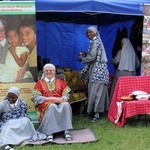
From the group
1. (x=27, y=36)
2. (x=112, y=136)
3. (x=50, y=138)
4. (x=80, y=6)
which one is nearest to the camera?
(x=50, y=138)

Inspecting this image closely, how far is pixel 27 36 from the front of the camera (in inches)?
252

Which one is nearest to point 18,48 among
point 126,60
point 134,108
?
point 134,108

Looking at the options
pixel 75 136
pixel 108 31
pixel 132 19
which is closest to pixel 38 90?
pixel 75 136

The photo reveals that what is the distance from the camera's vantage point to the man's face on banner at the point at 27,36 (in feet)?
20.9

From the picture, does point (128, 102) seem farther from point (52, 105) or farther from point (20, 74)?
point (20, 74)

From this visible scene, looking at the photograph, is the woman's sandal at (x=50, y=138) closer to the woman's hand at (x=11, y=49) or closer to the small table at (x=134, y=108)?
the small table at (x=134, y=108)

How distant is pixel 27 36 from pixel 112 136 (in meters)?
2.15

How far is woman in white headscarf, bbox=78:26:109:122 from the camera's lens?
22.7 feet

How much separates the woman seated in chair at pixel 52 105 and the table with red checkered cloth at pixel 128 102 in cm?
107

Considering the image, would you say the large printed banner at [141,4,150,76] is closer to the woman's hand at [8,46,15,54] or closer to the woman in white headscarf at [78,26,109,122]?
the woman in white headscarf at [78,26,109,122]

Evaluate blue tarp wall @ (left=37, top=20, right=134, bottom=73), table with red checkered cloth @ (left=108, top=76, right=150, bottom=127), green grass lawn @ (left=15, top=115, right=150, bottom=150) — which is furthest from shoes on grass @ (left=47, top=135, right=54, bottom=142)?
blue tarp wall @ (left=37, top=20, right=134, bottom=73)

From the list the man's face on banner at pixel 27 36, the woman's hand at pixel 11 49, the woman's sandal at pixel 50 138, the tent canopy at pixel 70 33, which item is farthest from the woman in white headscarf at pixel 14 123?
the tent canopy at pixel 70 33

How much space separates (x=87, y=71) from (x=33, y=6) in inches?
67.8

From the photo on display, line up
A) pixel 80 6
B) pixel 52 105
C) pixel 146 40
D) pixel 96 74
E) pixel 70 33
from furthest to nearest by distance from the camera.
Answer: pixel 70 33 → pixel 96 74 → pixel 146 40 → pixel 80 6 → pixel 52 105
